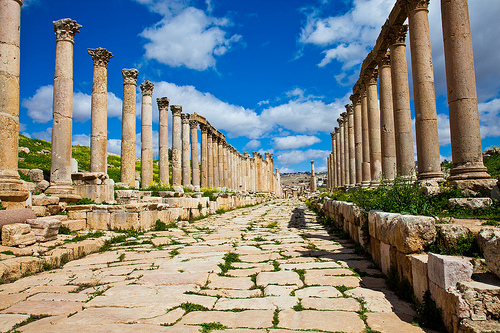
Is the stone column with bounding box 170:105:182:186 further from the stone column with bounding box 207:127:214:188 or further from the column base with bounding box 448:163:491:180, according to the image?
the column base with bounding box 448:163:491:180

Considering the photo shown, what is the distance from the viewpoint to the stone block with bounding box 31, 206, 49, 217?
8983mm

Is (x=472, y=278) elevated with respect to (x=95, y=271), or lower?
elevated

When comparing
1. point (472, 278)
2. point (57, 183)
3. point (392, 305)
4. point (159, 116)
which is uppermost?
point (159, 116)

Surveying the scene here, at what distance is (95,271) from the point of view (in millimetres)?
5918

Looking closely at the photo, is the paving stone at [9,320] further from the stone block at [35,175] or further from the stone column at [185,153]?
the stone column at [185,153]

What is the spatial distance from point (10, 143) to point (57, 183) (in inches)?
95.7

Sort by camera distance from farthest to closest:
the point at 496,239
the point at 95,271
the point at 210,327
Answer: the point at 95,271, the point at 210,327, the point at 496,239

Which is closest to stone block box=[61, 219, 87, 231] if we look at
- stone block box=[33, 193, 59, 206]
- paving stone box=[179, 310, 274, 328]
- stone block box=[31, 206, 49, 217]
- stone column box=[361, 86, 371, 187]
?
stone block box=[31, 206, 49, 217]

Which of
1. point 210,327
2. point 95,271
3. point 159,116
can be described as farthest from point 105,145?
point 210,327

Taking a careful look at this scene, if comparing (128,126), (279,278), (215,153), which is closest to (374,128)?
(128,126)

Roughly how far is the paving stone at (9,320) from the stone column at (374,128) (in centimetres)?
1393

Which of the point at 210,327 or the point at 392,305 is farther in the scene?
the point at 392,305

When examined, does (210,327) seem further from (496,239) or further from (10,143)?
(10,143)

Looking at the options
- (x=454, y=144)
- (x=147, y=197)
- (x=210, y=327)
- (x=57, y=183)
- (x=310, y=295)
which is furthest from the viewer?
(x=147, y=197)
